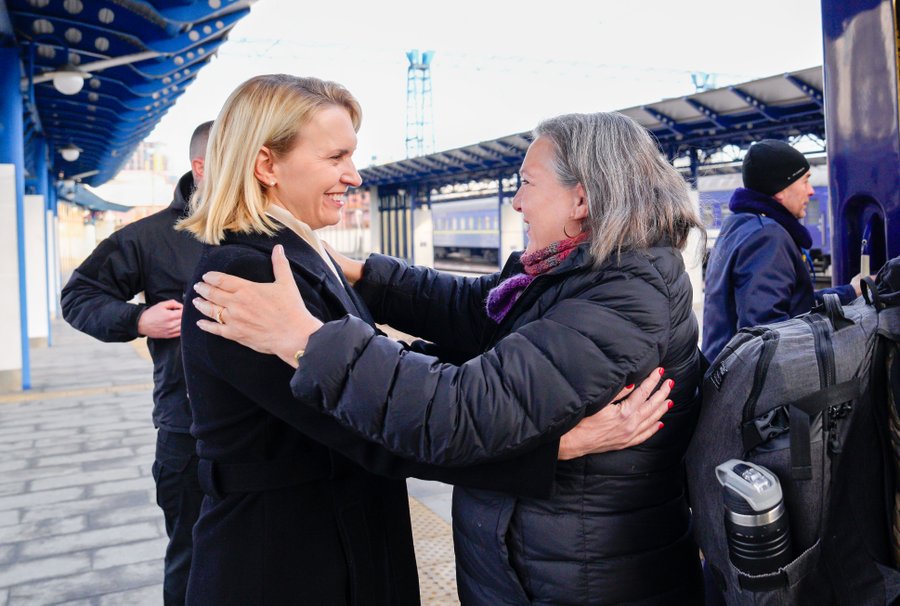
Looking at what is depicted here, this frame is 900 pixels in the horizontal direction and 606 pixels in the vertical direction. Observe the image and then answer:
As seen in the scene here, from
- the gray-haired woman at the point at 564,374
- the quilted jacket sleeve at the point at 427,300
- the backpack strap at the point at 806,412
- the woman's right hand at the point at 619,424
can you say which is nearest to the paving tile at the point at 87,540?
the quilted jacket sleeve at the point at 427,300

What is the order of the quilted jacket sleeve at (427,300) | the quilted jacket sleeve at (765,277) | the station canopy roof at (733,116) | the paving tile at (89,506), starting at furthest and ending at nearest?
the station canopy roof at (733,116) < the paving tile at (89,506) < the quilted jacket sleeve at (765,277) < the quilted jacket sleeve at (427,300)

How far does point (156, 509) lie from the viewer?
4770 mm

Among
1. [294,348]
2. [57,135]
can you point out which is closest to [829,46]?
[294,348]

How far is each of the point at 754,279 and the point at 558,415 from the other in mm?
1868

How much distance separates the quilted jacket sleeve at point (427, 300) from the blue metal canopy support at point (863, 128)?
3.72 ft

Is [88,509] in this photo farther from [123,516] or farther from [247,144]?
[247,144]

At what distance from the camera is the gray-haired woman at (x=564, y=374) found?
1438 millimetres

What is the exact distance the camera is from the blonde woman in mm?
1557

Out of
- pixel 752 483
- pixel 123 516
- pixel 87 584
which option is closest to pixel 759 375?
pixel 752 483

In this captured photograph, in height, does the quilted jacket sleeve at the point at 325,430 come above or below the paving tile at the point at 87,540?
above

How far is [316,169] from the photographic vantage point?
1.76 m

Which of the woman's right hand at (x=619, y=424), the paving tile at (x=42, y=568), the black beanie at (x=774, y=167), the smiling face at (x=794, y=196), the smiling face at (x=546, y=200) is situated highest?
the black beanie at (x=774, y=167)

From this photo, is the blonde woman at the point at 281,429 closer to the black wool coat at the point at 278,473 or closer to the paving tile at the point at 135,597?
the black wool coat at the point at 278,473

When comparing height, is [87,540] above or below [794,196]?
below
